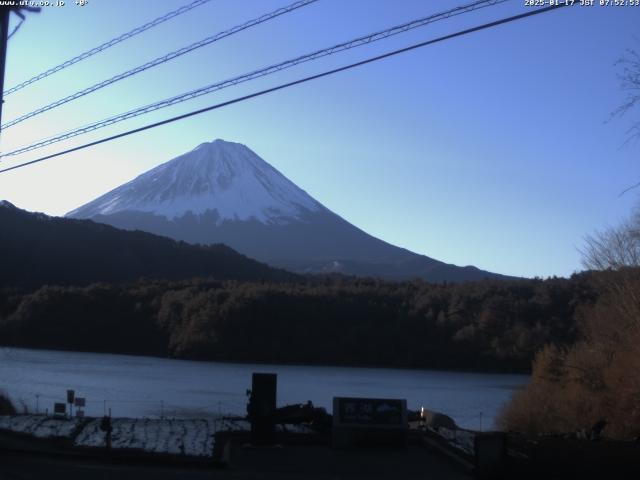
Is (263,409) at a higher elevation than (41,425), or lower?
higher

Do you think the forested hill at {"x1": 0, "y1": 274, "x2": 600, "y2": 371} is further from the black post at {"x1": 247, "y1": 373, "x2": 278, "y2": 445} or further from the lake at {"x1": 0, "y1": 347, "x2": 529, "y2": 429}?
the black post at {"x1": 247, "y1": 373, "x2": 278, "y2": 445}

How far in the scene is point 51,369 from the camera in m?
54.7

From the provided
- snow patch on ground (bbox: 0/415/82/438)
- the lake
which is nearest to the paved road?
snow patch on ground (bbox: 0/415/82/438)

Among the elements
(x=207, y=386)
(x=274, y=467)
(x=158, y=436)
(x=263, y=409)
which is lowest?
(x=274, y=467)

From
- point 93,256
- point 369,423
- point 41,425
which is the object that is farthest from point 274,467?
point 93,256

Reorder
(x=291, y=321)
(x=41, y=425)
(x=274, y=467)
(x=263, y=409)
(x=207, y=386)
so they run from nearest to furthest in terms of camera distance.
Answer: (x=274, y=467), (x=263, y=409), (x=41, y=425), (x=207, y=386), (x=291, y=321)

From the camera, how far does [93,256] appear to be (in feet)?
289

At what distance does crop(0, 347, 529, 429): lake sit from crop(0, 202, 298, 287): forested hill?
1307cm

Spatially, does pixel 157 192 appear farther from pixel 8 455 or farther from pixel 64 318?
pixel 8 455

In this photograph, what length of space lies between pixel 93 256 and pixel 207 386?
43199 mm

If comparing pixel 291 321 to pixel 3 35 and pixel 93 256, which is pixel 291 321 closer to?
pixel 93 256

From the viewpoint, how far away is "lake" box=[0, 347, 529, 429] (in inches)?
→ 1531

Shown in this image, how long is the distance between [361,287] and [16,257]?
3170 cm

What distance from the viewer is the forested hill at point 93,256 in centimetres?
7850
